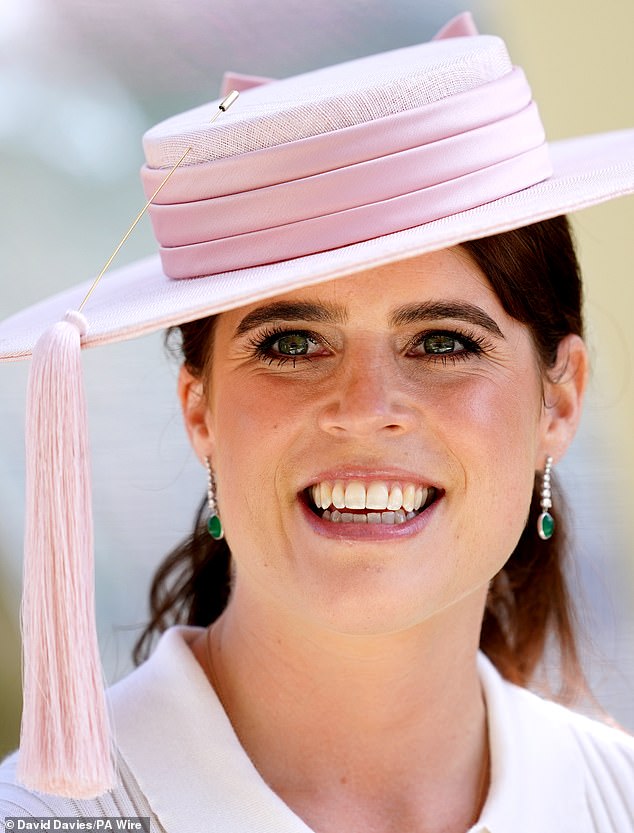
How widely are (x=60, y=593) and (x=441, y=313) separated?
0.56 m

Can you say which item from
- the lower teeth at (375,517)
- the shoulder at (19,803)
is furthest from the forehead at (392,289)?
the shoulder at (19,803)

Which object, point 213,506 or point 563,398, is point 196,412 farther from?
point 563,398

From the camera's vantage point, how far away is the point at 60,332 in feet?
4.28

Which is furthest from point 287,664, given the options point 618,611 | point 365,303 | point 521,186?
point 618,611

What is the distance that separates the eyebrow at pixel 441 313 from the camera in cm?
151

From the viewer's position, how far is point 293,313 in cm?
154

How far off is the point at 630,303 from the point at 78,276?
112cm

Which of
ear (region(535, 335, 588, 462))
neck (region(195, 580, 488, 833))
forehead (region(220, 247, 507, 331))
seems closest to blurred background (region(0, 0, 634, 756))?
ear (region(535, 335, 588, 462))

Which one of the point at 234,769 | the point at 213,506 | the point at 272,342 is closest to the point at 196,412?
the point at 213,506

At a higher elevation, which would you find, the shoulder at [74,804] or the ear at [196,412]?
the ear at [196,412]

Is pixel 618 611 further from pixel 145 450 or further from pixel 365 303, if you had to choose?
pixel 365 303

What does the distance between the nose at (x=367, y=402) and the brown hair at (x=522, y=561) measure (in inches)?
7.9

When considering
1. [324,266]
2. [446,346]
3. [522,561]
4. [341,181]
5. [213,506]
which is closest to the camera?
[324,266]

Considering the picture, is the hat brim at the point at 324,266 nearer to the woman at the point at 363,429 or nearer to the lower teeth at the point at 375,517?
the woman at the point at 363,429
